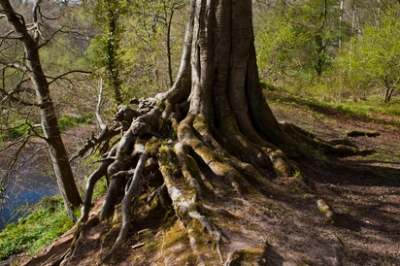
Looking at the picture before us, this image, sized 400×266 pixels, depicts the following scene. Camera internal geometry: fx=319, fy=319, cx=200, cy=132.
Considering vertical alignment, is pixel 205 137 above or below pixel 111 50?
below


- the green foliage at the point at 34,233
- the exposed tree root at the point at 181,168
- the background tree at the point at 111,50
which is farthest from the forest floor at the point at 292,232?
the background tree at the point at 111,50

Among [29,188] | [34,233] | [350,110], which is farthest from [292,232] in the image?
[29,188]

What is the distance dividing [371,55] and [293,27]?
5026mm

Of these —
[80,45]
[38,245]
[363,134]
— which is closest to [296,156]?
[363,134]

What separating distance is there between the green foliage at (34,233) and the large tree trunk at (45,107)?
0.88 m

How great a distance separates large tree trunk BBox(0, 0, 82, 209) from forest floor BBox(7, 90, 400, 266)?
5005mm

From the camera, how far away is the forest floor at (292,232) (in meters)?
3.26

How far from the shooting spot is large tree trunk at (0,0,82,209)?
28.3 feet

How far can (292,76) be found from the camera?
1955cm

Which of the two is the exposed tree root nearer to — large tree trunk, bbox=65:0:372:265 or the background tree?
large tree trunk, bbox=65:0:372:265

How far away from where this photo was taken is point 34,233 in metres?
9.07

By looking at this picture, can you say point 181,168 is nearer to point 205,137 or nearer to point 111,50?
point 205,137

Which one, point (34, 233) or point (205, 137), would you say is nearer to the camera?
point (205, 137)

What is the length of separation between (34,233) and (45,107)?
142 inches
